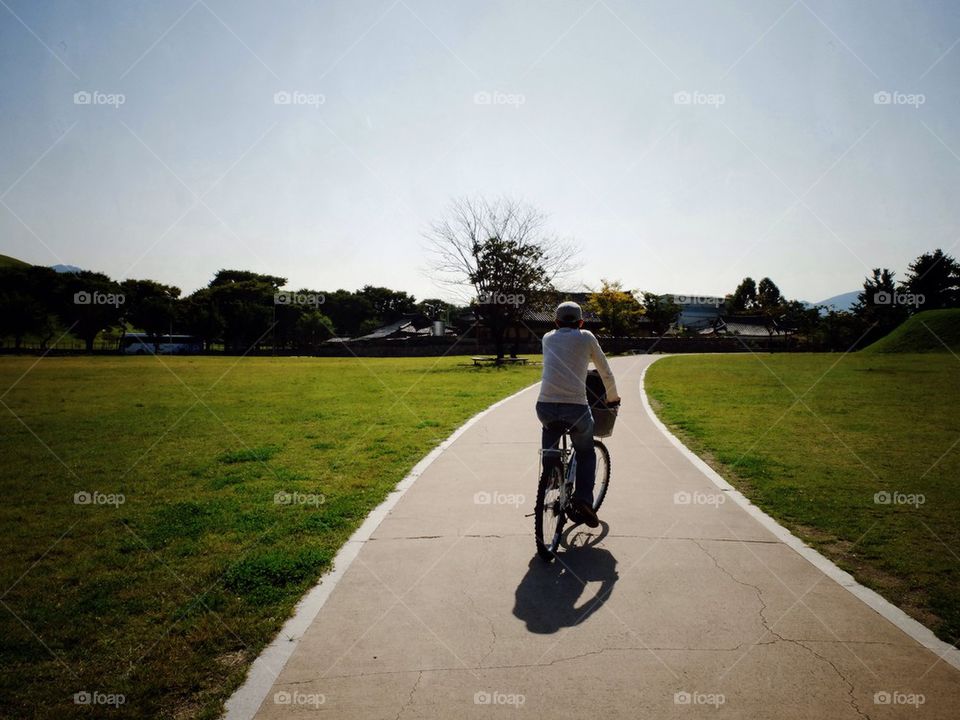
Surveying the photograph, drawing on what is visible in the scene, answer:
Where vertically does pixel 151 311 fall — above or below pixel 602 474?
above

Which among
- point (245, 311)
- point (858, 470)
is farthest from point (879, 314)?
point (245, 311)

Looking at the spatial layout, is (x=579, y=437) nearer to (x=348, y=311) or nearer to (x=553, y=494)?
(x=553, y=494)

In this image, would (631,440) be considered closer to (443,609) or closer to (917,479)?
(917,479)

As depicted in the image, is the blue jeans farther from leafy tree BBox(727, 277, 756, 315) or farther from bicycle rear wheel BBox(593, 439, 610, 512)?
leafy tree BBox(727, 277, 756, 315)

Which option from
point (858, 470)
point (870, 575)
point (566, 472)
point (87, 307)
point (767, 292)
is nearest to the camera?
point (870, 575)

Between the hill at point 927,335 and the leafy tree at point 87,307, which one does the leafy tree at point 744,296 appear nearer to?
the hill at point 927,335

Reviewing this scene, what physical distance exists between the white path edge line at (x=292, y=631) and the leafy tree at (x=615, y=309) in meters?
62.6

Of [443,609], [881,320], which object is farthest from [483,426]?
[881,320]

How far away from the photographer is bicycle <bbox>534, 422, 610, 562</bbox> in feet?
14.9

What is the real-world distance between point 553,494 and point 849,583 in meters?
2.44

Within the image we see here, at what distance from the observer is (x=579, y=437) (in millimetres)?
4770

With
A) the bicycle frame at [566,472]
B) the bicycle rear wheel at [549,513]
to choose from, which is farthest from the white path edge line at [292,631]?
the bicycle frame at [566,472]

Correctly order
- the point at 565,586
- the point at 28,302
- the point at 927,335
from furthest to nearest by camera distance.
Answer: the point at 28,302 < the point at 927,335 < the point at 565,586

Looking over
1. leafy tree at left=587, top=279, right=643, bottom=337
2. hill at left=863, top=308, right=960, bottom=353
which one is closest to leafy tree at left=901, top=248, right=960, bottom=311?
hill at left=863, top=308, right=960, bottom=353
